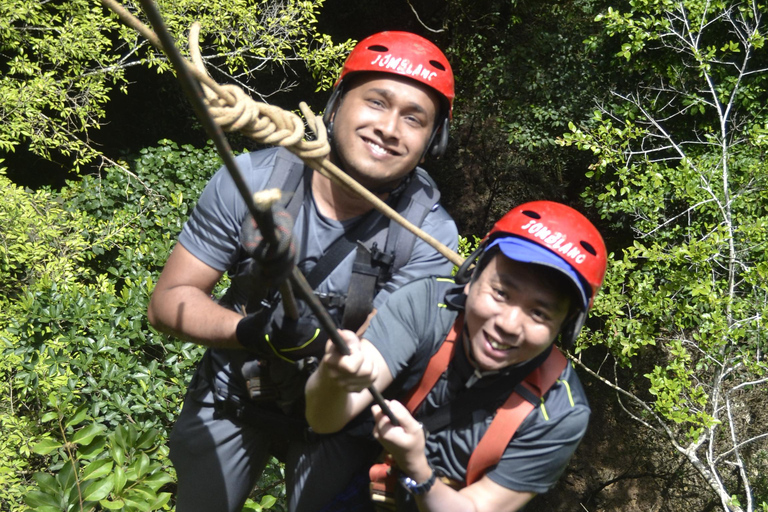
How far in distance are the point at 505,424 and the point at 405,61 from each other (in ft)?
3.43

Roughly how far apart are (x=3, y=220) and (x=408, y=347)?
10.7 feet

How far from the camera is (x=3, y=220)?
4.09 metres

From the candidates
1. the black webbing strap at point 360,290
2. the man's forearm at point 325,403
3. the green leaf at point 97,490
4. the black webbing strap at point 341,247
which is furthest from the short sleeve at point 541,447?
the green leaf at point 97,490

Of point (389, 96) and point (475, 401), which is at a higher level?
point (389, 96)

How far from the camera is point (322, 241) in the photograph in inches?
79.1

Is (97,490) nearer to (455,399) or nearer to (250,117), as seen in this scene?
(455,399)

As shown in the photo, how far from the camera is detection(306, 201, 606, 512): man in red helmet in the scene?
171 cm

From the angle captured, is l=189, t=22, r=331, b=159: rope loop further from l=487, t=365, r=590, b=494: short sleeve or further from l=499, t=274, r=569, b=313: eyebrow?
l=487, t=365, r=590, b=494: short sleeve

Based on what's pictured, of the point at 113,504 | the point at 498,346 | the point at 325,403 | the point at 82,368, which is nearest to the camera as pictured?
the point at 325,403

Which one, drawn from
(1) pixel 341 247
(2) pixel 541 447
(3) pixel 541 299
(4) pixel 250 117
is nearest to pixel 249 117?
(4) pixel 250 117

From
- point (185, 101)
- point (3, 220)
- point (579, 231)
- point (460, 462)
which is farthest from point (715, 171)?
point (185, 101)

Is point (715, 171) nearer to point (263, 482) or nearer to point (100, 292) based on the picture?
point (263, 482)

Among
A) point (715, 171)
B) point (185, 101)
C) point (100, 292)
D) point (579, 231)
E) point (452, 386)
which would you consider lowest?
point (100, 292)

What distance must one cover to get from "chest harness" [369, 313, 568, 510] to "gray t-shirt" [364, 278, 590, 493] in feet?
0.06
